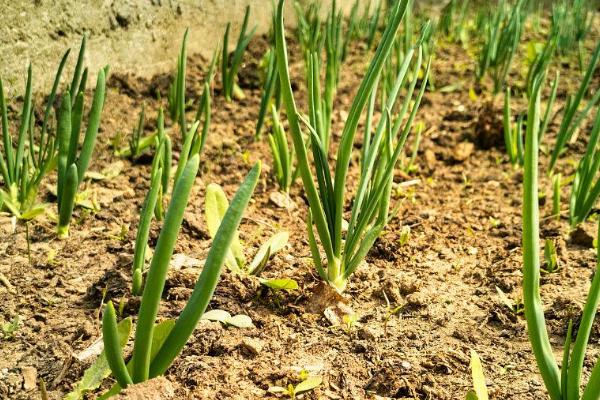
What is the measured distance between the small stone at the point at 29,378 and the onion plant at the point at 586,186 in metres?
1.43

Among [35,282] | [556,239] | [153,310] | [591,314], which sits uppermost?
[591,314]

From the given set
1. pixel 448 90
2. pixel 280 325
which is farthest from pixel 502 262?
pixel 448 90

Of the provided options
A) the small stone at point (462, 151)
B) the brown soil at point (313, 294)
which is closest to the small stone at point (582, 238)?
the brown soil at point (313, 294)

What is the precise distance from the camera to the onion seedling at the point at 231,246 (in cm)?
183

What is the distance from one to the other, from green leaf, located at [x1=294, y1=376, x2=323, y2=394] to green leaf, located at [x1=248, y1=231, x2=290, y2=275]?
0.42m

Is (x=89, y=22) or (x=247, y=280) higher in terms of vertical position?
(x=89, y=22)

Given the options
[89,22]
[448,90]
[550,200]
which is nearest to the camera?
[550,200]

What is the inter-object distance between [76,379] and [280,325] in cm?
46

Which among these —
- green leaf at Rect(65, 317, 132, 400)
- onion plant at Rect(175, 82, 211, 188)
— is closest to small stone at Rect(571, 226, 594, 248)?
onion plant at Rect(175, 82, 211, 188)

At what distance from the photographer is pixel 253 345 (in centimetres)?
161

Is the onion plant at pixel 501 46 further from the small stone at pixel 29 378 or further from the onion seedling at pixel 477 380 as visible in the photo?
the small stone at pixel 29 378

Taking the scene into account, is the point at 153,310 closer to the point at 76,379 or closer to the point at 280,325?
the point at 76,379

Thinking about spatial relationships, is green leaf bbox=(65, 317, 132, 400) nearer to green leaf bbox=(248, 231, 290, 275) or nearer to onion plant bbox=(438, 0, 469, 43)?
green leaf bbox=(248, 231, 290, 275)

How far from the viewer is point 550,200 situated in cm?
251
